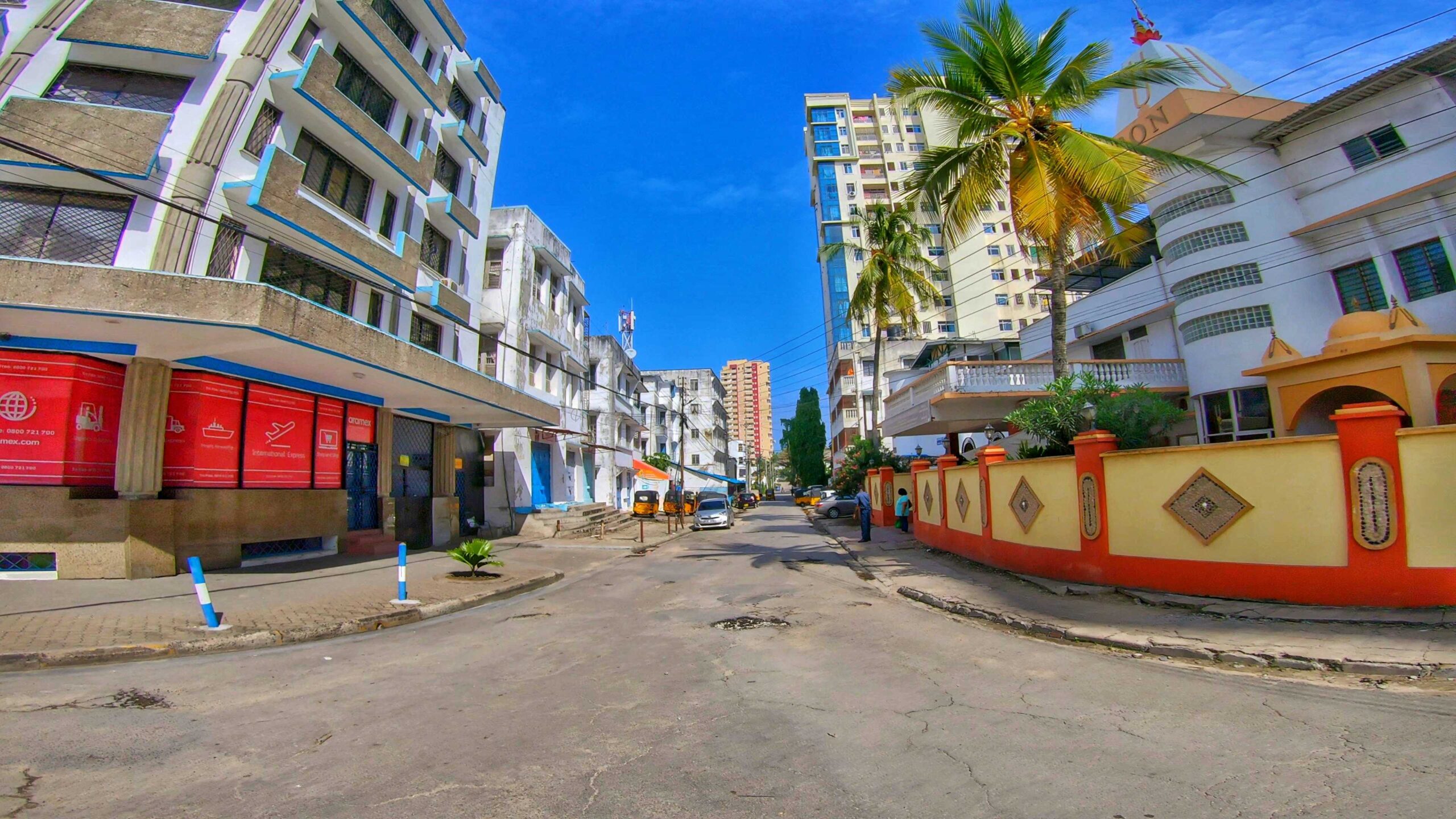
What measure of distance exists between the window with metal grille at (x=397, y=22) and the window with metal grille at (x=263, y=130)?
17.2 ft

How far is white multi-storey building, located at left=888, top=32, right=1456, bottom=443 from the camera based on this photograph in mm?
14773

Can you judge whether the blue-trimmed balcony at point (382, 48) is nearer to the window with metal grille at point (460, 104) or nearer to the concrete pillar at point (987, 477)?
the window with metal grille at point (460, 104)

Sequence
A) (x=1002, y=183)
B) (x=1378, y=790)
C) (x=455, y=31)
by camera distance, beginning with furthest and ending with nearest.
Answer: (x=455, y=31) → (x=1002, y=183) → (x=1378, y=790)

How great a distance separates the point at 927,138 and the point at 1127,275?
5664 centimetres

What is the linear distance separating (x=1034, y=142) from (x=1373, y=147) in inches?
457

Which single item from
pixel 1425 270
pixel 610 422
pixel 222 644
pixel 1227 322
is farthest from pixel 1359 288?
pixel 610 422

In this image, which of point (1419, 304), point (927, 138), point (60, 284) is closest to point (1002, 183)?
point (1419, 304)

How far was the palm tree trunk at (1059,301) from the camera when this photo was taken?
38.8ft

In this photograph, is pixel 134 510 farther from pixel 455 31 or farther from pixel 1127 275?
pixel 1127 275

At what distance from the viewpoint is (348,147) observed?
1573cm

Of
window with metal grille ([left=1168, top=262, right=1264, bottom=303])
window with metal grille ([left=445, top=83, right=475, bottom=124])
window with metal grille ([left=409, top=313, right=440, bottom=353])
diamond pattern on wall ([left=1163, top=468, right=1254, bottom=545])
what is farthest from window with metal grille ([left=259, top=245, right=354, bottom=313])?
window with metal grille ([left=1168, top=262, right=1264, bottom=303])

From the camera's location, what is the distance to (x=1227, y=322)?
19.1 metres

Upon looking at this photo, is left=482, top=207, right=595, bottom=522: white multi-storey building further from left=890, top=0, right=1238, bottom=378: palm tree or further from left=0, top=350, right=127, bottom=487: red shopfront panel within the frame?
left=890, top=0, right=1238, bottom=378: palm tree

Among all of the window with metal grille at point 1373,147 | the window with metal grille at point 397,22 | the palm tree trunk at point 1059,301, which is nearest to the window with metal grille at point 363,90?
the window with metal grille at point 397,22
